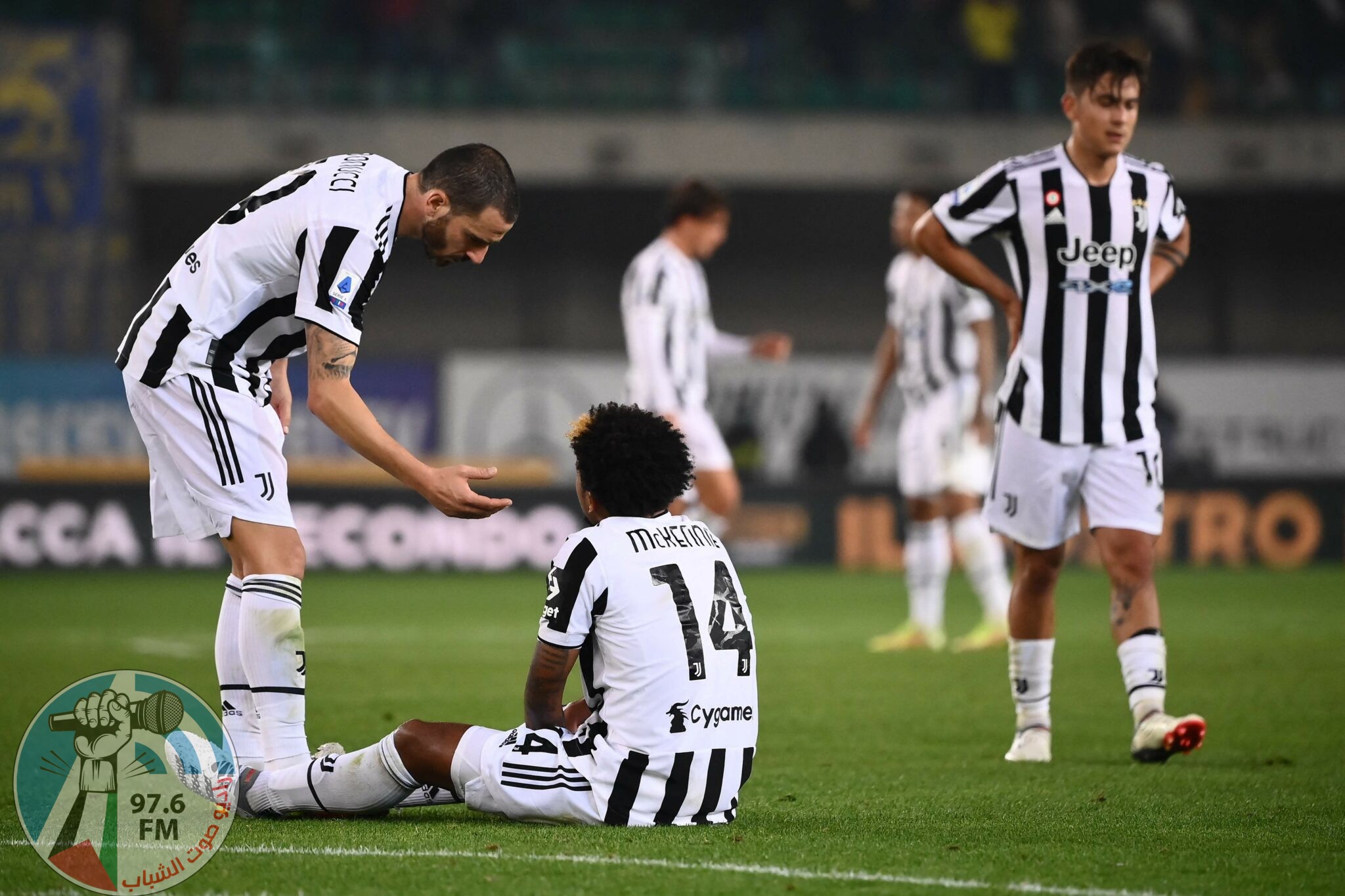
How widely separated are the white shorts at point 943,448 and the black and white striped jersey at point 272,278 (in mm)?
5575

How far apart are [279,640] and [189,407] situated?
64cm

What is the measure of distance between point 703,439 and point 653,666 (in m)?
5.41

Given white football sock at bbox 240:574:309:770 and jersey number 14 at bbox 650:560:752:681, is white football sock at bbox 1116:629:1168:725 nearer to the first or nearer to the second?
jersey number 14 at bbox 650:560:752:681

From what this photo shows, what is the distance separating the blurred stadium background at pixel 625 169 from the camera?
67.7 ft

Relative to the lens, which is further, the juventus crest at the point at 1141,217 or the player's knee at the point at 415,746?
the juventus crest at the point at 1141,217

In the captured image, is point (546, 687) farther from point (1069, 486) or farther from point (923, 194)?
point (923, 194)

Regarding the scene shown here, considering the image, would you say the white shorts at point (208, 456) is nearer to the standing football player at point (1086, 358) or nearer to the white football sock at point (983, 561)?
the standing football player at point (1086, 358)

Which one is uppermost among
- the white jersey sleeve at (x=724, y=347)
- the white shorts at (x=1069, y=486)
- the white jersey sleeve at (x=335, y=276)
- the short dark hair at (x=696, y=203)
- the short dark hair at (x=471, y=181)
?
the short dark hair at (x=696, y=203)

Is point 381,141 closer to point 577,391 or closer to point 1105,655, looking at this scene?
point 577,391

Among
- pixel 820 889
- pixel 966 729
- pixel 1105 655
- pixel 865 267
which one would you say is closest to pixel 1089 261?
pixel 966 729

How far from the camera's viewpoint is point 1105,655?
9.17 meters

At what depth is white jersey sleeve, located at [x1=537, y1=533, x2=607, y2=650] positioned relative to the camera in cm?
400

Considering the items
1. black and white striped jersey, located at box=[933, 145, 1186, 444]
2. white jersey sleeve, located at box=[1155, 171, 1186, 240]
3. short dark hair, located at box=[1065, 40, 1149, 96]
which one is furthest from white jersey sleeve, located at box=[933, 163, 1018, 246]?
white jersey sleeve, located at box=[1155, 171, 1186, 240]

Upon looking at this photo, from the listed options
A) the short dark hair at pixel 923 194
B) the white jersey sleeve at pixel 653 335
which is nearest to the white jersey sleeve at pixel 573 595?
the white jersey sleeve at pixel 653 335
